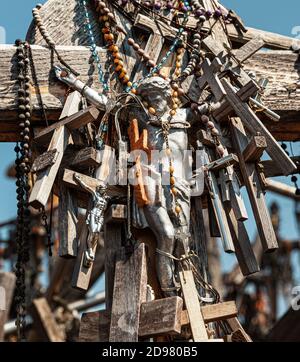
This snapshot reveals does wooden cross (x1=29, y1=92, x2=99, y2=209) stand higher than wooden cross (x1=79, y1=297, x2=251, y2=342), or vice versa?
wooden cross (x1=29, y1=92, x2=99, y2=209)

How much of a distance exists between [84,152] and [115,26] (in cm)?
67

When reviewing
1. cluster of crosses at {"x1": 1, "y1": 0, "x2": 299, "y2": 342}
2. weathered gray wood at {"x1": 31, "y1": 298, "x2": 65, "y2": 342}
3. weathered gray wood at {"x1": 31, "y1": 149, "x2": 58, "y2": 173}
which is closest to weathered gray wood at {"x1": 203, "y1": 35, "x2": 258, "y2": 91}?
cluster of crosses at {"x1": 1, "y1": 0, "x2": 299, "y2": 342}

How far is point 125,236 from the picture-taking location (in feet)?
13.1

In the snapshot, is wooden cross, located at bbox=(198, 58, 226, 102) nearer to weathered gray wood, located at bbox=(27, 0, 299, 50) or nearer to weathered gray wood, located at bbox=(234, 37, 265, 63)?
weathered gray wood, located at bbox=(234, 37, 265, 63)

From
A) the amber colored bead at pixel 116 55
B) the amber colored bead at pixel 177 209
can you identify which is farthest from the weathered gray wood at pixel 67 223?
the amber colored bead at pixel 116 55

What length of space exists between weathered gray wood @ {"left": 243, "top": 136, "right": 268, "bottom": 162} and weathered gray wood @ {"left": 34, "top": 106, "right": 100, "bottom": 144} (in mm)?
622

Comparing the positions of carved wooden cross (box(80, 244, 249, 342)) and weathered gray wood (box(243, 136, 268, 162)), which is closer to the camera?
carved wooden cross (box(80, 244, 249, 342))

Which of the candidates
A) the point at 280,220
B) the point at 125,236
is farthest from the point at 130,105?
the point at 280,220

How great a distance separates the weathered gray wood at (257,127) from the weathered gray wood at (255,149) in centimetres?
3

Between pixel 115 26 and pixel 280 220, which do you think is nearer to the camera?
pixel 115 26

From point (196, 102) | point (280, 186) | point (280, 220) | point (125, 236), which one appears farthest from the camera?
point (280, 220)

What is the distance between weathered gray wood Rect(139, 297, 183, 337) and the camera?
12.1ft
